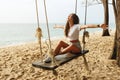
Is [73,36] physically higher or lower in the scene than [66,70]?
higher

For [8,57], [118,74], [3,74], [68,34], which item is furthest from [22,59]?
[118,74]

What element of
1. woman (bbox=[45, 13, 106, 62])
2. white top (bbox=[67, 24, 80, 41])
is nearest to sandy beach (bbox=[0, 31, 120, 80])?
woman (bbox=[45, 13, 106, 62])

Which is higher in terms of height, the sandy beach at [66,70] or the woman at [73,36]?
the woman at [73,36]

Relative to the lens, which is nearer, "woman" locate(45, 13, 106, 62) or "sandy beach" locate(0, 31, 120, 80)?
"woman" locate(45, 13, 106, 62)

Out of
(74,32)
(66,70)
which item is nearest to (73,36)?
(74,32)

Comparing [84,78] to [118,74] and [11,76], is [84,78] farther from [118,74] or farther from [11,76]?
[11,76]

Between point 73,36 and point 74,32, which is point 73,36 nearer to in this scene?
point 73,36

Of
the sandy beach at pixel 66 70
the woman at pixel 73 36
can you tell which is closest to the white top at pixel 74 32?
the woman at pixel 73 36

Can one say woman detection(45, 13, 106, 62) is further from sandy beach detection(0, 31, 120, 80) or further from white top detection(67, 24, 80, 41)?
sandy beach detection(0, 31, 120, 80)

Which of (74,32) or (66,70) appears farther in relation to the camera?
(66,70)

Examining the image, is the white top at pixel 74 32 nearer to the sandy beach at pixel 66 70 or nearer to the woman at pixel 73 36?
the woman at pixel 73 36

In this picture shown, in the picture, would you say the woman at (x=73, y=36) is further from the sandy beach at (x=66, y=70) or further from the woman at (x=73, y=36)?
the sandy beach at (x=66, y=70)

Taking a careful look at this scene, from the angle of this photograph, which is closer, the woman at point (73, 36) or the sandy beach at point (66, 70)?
the woman at point (73, 36)

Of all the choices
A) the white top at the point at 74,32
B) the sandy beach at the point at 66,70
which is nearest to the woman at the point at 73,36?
the white top at the point at 74,32
